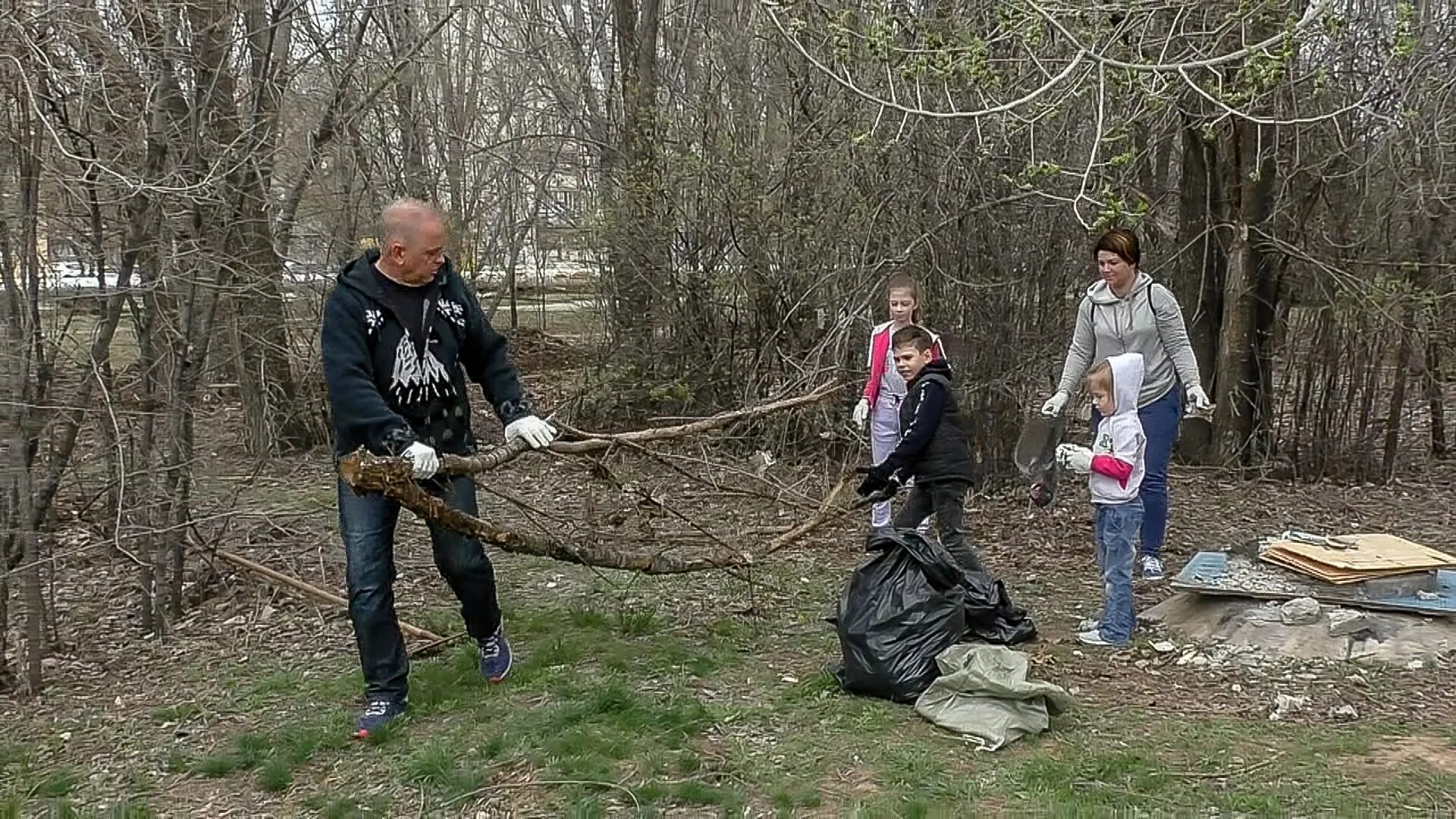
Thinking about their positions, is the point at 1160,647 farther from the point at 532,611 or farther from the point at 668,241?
the point at 668,241

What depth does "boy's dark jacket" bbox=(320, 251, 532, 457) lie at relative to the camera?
402 centimetres

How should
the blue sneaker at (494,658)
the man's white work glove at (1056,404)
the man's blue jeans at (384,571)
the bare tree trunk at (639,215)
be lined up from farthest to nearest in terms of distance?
1. the bare tree trunk at (639,215)
2. the man's white work glove at (1056,404)
3. the blue sneaker at (494,658)
4. the man's blue jeans at (384,571)

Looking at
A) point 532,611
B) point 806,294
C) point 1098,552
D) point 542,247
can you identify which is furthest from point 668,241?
point 1098,552

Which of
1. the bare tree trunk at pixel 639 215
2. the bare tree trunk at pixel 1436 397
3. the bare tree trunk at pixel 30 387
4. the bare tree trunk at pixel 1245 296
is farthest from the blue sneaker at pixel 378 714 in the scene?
the bare tree trunk at pixel 1436 397

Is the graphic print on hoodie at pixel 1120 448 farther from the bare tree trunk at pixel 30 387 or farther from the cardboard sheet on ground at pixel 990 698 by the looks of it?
the bare tree trunk at pixel 30 387

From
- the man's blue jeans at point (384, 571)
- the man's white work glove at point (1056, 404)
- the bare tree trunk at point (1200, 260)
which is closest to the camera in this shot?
the man's blue jeans at point (384, 571)

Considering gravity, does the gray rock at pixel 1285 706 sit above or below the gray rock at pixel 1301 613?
below

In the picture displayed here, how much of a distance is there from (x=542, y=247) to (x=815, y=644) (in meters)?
7.65

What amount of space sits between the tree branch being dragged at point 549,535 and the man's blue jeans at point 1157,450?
62.0 inches

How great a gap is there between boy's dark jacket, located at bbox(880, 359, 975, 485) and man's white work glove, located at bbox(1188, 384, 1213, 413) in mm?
1137

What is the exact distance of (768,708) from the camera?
4.45m

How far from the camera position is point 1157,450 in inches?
234

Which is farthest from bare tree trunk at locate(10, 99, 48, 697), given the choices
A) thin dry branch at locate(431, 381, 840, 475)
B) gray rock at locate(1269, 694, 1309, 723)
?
gray rock at locate(1269, 694, 1309, 723)

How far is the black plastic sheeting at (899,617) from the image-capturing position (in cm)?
446
